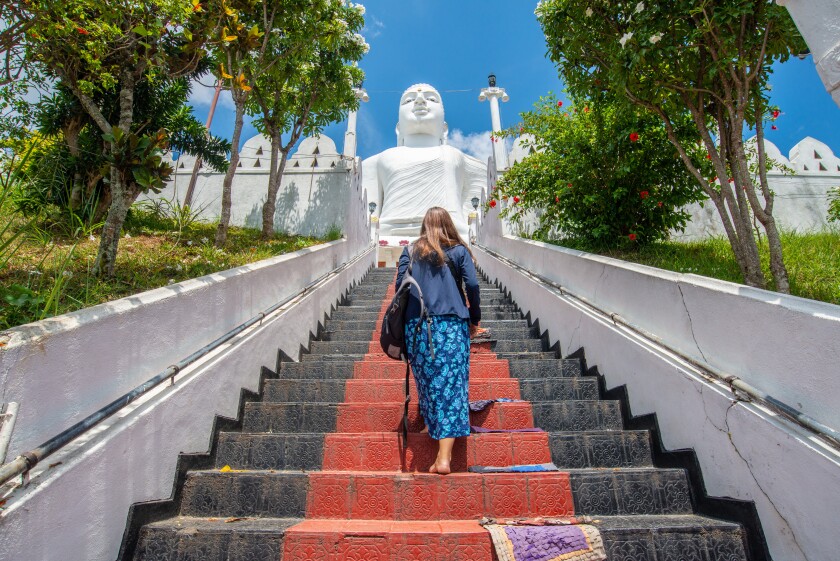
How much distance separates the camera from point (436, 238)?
9.20 ft

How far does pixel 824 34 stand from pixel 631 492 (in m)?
2.06

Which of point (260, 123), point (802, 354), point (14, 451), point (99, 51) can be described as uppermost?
point (260, 123)

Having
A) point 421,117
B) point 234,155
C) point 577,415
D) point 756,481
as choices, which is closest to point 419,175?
point 421,117

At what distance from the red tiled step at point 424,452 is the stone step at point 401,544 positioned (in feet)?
1.92

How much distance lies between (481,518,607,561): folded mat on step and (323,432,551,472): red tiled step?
1.99 ft

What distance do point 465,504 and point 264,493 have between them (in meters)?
0.91

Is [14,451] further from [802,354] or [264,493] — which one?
[802,354]

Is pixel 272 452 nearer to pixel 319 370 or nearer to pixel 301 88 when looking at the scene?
pixel 319 370

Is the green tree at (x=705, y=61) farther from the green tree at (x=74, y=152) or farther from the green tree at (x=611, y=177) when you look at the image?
the green tree at (x=74, y=152)

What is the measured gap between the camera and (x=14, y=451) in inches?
63.3

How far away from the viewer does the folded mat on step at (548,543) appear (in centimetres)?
183

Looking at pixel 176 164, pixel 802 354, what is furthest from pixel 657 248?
pixel 176 164

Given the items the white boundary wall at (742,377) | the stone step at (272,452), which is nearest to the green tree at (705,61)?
the white boundary wall at (742,377)

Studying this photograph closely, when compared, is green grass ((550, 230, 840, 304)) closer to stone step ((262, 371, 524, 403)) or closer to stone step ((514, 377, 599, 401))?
stone step ((514, 377, 599, 401))
